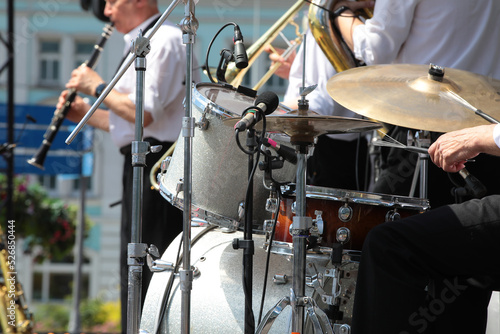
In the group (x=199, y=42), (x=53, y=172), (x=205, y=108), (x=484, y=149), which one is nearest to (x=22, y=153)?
(x=53, y=172)

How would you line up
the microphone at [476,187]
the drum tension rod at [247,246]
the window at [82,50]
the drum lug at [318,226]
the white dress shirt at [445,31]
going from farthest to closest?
the window at [82,50], the white dress shirt at [445,31], the drum lug at [318,226], the drum tension rod at [247,246], the microphone at [476,187]

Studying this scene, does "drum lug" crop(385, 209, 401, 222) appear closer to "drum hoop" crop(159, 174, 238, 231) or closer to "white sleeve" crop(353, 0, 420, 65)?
"drum hoop" crop(159, 174, 238, 231)

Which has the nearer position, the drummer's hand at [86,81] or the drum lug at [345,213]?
the drum lug at [345,213]

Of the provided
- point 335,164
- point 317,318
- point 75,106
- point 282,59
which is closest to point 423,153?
point 317,318

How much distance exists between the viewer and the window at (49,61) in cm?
2191

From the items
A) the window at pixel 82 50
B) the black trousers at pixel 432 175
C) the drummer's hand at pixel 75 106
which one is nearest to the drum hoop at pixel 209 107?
the black trousers at pixel 432 175

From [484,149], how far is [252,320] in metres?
0.97

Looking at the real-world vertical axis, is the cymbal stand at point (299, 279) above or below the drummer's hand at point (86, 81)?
below

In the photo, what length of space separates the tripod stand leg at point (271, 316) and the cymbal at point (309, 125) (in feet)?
1.88

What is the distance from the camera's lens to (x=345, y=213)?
99.0 inches

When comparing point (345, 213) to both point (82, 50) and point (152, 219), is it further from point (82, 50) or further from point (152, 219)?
point (82, 50)

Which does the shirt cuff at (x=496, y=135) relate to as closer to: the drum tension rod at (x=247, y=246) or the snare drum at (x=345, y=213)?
the snare drum at (x=345, y=213)

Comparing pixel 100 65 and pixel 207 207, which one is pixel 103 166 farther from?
pixel 207 207

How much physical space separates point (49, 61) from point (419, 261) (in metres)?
21.3
